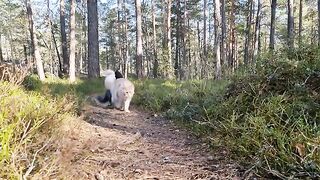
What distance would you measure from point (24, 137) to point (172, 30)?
28.5 metres

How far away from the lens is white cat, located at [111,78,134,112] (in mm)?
6734

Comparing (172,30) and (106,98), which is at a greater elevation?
(172,30)

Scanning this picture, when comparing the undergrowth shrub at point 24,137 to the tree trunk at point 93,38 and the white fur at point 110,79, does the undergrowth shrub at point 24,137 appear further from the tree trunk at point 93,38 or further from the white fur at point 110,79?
the tree trunk at point 93,38

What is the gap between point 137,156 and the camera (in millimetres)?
3178

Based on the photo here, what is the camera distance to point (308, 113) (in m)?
3.14

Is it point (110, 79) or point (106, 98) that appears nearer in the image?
point (106, 98)

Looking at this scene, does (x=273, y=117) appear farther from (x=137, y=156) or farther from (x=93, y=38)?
(x=93, y=38)

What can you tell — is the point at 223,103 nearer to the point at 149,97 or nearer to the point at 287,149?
the point at 287,149

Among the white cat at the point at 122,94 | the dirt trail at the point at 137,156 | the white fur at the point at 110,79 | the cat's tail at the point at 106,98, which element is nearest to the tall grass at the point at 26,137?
the dirt trail at the point at 137,156

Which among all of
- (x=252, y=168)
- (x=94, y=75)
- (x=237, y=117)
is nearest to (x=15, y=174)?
(x=252, y=168)

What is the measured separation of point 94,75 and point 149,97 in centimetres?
459

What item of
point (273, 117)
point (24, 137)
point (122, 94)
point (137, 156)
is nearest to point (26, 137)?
point (24, 137)

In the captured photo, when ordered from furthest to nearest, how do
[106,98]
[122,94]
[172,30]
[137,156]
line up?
[172,30] → [106,98] → [122,94] → [137,156]

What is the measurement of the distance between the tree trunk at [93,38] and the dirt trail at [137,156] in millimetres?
6868
